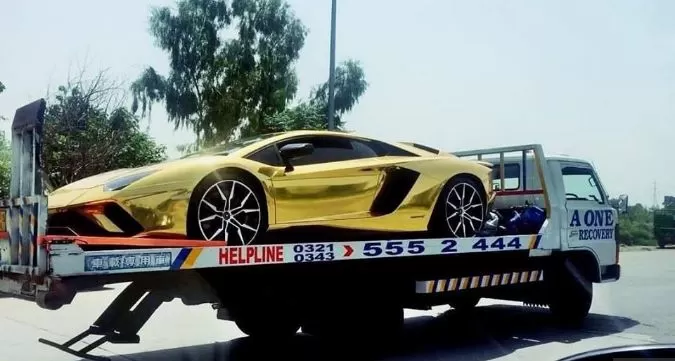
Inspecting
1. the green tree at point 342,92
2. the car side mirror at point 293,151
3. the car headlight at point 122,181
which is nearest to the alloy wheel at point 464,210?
the car side mirror at point 293,151

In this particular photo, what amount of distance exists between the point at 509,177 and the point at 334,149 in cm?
288

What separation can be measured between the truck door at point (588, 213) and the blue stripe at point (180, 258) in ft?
14.5

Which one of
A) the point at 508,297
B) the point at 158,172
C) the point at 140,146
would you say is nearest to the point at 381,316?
the point at 508,297

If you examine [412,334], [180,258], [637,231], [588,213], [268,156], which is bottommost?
[637,231]

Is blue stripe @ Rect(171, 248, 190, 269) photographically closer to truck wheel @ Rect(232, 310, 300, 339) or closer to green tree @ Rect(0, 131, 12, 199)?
truck wheel @ Rect(232, 310, 300, 339)

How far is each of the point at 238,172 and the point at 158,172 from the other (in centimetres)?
55

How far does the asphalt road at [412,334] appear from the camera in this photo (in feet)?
21.1

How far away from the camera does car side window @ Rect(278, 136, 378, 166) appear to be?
5.54 meters

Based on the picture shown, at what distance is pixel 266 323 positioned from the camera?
19.3 feet

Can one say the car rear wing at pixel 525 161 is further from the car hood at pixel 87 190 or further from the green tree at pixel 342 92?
the green tree at pixel 342 92

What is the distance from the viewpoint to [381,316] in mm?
6109

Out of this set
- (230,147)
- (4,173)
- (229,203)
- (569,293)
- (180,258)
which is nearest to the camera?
(180,258)

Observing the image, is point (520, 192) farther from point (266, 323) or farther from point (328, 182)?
point (266, 323)

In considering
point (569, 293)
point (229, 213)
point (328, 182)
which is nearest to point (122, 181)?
point (229, 213)
